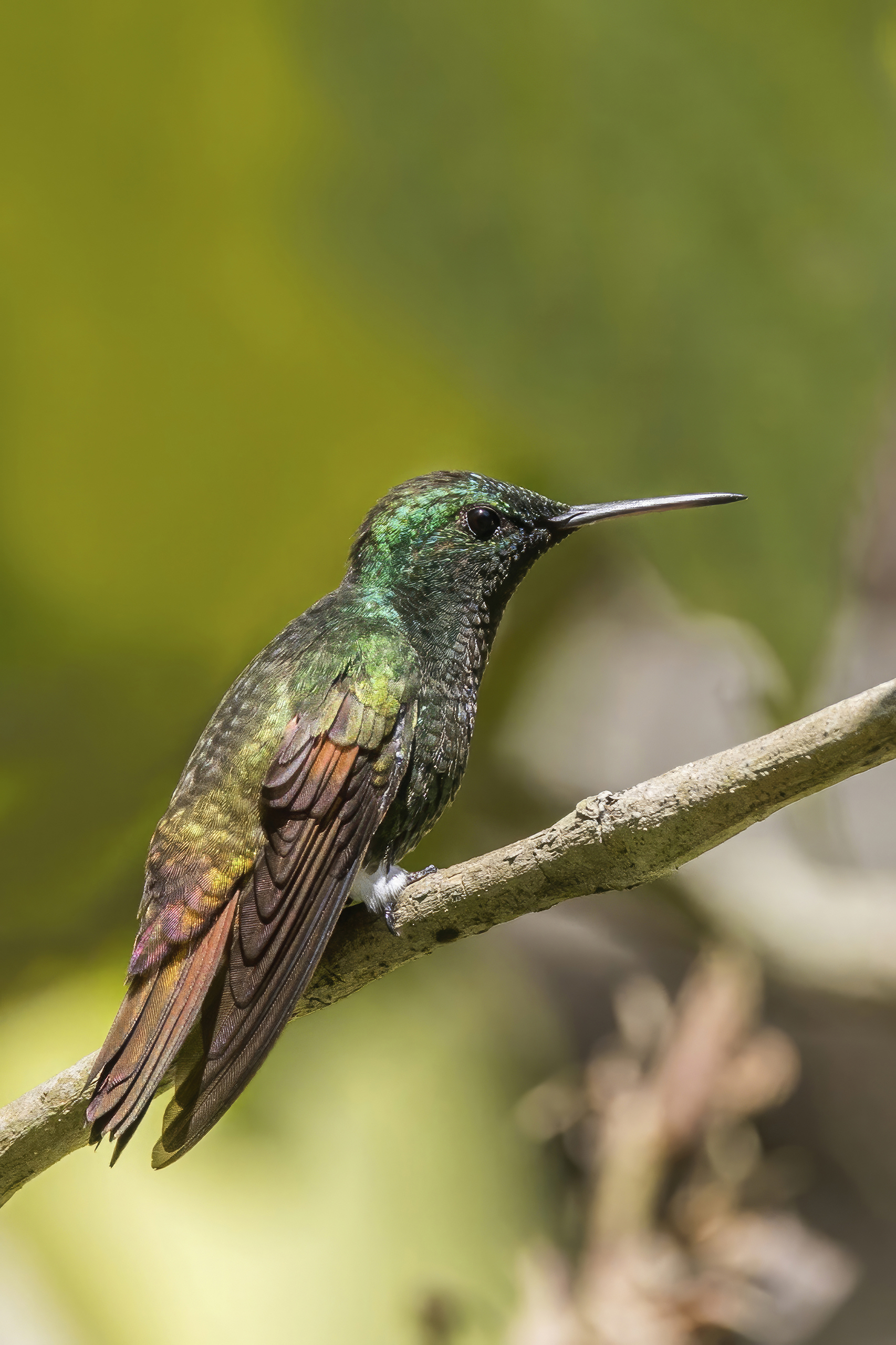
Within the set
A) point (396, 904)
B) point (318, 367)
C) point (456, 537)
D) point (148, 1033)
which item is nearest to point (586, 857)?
point (396, 904)

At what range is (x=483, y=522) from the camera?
3.98 feet

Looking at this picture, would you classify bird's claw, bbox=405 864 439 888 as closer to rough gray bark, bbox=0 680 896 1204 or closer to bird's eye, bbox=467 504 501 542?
rough gray bark, bbox=0 680 896 1204

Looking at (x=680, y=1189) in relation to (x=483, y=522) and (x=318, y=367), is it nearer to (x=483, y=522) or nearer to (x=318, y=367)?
(x=483, y=522)

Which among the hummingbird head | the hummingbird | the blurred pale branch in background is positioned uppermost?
the hummingbird head

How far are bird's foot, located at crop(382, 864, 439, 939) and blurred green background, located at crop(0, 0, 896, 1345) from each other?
0.34 meters

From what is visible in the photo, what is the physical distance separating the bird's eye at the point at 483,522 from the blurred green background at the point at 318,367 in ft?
0.38

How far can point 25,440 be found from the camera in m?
1.37

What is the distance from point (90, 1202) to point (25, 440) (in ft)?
3.35

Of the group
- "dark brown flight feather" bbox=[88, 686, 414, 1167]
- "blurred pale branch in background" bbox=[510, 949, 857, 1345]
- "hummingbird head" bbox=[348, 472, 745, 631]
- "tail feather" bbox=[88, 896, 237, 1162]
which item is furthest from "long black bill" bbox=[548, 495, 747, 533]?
"blurred pale branch in background" bbox=[510, 949, 857, 1345]

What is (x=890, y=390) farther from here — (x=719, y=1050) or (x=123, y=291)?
(x=719, y=1050)

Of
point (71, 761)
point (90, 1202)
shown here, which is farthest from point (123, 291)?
point (90, 1202)

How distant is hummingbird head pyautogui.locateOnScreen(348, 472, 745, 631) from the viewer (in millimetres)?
1207

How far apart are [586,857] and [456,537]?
1.62 ft

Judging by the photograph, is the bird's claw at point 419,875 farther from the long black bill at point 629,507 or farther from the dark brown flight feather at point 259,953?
the long black bill at point 629,507
